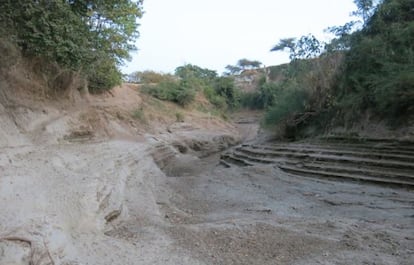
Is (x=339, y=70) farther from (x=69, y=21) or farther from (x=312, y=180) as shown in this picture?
(x=69, y=21)

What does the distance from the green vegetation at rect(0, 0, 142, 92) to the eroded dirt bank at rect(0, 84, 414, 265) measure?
1355mm

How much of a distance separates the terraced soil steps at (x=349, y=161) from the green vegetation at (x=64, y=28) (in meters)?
5.84

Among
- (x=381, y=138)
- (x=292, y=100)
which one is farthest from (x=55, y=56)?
(x=292, y=100)

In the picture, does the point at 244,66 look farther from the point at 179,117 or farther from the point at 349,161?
the point at 349,161

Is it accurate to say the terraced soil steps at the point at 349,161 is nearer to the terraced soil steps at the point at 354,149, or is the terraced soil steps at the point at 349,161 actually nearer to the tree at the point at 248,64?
the terraced soil steps at the point at 354,149

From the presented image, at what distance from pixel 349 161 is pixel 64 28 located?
7.22 m

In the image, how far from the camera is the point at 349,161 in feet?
30.1

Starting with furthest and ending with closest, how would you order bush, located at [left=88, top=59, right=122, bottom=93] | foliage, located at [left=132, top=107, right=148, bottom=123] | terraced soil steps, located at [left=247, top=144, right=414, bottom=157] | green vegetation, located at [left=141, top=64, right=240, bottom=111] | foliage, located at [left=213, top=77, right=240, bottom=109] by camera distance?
foliage, located at [left=213, top=77, right=240, bottom=109] → green vegetation, located at [left=141, top=64, right=240, bottom=111] → foliage, located at [left=132, top=107, right=148, bottom=123] → bush, located at [left=88, top=59, right=122, bottom=93] → terraced soil steps, located at [left=247, top=144, right=414, bottom=157]

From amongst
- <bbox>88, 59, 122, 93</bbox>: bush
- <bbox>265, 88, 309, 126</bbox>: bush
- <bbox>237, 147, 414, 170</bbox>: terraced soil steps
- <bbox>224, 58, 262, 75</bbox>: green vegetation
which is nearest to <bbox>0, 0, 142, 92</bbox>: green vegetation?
<bbox>88, 59, 122, 93</bbox>: bush

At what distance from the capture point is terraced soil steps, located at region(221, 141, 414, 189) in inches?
316

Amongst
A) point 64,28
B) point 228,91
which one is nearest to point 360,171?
point 64,28

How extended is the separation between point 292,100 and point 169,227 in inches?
429

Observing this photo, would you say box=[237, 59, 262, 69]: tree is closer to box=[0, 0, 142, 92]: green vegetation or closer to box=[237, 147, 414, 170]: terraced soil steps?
box=[237, 147, 414, 170]: terraced soil steps

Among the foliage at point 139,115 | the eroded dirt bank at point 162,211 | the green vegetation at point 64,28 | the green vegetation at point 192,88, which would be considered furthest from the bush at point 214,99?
the eroded dirt bank at point 162,211
